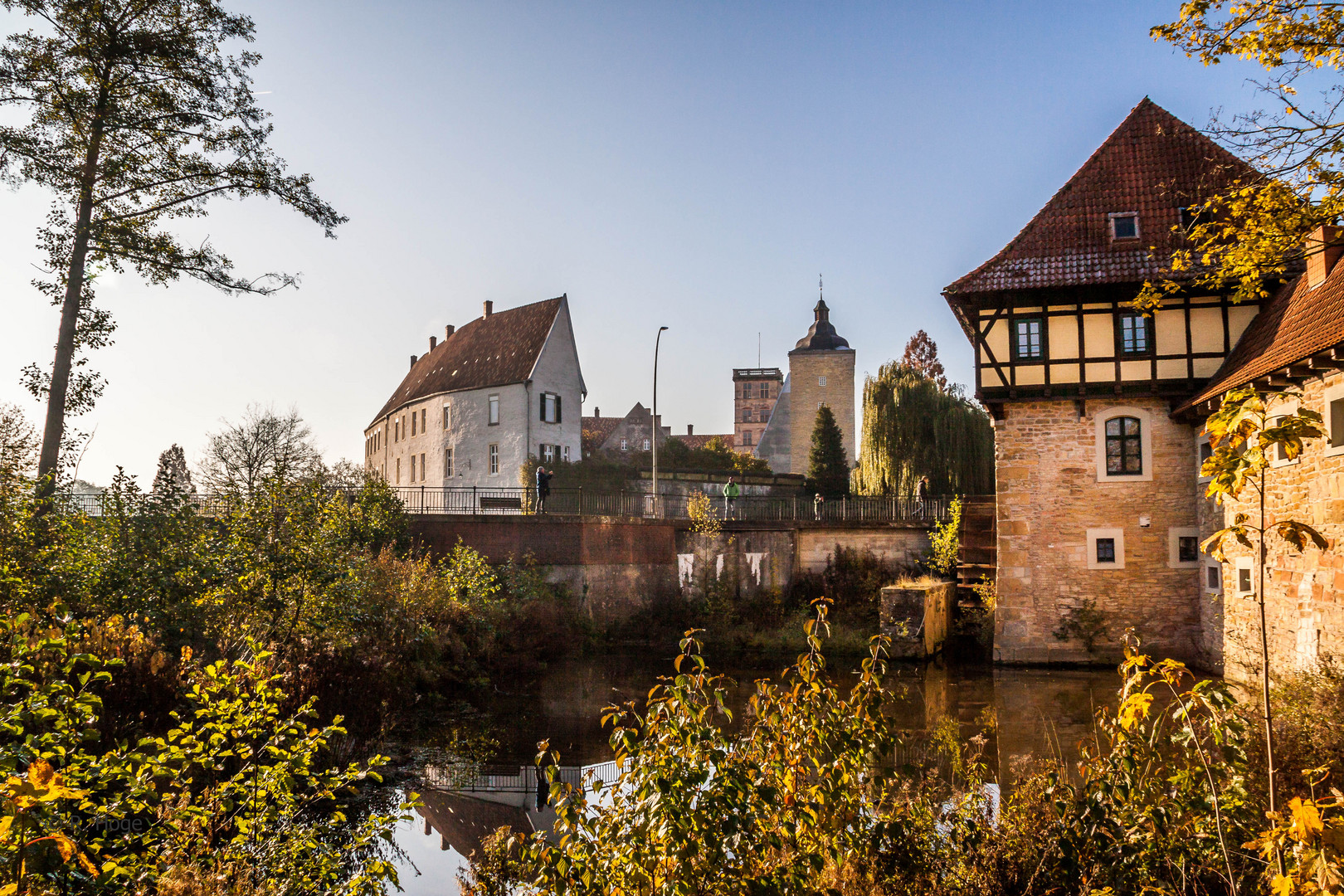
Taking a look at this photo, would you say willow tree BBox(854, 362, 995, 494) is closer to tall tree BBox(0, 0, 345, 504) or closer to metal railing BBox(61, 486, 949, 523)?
metal railing BBox(61, 486, 949, 523)

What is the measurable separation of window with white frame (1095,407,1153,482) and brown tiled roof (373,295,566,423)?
2595 cm

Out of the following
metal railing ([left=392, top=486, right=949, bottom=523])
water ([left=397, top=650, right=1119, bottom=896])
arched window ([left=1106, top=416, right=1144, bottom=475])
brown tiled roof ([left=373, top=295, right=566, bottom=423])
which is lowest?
water ([left=397, top=650, right=1119, bottom=896])

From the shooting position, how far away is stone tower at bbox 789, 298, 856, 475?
61562mm

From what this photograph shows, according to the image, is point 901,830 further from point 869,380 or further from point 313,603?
point 869,380

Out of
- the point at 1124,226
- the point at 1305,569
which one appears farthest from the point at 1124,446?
the point at 1305,569

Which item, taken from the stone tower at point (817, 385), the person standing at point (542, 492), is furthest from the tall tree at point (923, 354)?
the person standing at point (542, 492)

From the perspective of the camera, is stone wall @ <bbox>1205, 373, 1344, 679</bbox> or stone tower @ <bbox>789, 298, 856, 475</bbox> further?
stone tower @ <bbox>789, 298, 856, 475</bbox>

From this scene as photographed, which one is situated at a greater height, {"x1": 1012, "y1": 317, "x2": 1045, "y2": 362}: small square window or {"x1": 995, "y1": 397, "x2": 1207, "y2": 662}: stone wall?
{"x1": 1012, "y1": 317, "x2": 1045, "y2": 362}: small square window

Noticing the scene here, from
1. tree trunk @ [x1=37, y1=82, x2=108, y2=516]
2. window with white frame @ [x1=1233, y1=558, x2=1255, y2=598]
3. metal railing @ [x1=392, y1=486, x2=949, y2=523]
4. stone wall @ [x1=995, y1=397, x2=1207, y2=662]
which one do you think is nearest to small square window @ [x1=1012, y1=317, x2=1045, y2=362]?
stone wall @ [x1=995, y1=397, x2=1207, y2=662]

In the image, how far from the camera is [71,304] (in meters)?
13.6

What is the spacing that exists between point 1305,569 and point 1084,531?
6431 mm

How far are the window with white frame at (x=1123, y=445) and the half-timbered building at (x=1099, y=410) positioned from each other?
0.02 metres

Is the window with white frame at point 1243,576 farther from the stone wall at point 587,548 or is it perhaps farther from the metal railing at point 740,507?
the stone wall at point 587,548

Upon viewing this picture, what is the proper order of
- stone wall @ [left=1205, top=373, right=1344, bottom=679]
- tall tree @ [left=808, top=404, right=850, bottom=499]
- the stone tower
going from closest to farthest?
stone wall @ [left=1205, top=373, right=1344, bottom=679], tall tree @ [left=808, top=404, right=850, bottom=499], the stone tower
